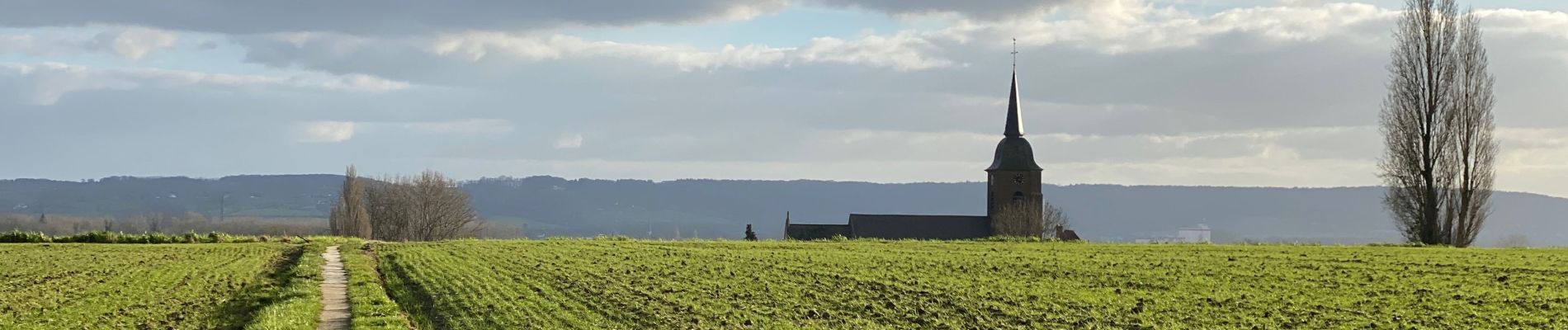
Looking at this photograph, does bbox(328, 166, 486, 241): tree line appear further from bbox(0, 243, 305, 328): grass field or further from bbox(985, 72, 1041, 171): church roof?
bbox(0, 243, 305, 328): grass field

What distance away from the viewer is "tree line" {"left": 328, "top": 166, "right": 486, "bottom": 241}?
139750mm

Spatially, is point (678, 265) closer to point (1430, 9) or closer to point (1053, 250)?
point (1053, 250)

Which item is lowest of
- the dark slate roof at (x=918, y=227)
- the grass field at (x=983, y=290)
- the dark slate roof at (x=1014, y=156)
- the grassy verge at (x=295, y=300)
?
the grassy verge at (x=295, y=300)

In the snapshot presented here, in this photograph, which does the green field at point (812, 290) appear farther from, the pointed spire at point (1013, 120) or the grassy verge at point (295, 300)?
the pointed spire at point (1013, 120)

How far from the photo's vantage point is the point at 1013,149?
400 ft

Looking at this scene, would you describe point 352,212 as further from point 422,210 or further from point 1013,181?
point 1013,181

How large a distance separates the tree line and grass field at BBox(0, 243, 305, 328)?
273 feet

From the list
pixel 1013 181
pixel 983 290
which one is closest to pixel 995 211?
pixel 1013 181

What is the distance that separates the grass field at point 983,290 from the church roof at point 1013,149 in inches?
2779

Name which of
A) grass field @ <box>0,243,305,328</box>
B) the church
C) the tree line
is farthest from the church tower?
grass field @ <box>0,243,305,328</box>

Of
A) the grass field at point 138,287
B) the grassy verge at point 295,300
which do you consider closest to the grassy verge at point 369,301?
the grassy verge at point 295,300

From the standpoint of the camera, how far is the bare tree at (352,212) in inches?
5428

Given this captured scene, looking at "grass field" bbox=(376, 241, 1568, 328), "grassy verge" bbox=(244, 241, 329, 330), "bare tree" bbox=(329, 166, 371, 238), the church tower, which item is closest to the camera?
"grass field" bbox=(376, 241, 1568, 328)

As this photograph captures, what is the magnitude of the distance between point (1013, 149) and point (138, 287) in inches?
3676
